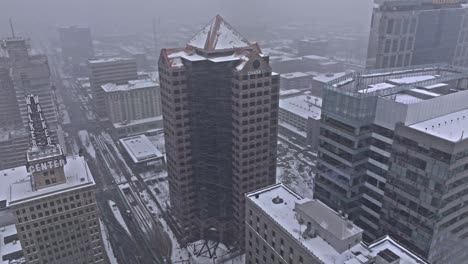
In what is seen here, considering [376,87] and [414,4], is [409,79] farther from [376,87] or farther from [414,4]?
[414,4]

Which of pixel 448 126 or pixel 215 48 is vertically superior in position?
pixel 215 48

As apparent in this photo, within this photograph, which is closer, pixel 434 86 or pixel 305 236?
pixel 305 236

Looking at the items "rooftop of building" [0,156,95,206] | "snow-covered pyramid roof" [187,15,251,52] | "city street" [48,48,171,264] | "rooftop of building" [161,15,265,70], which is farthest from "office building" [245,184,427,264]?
"city street" [48,48,171,264]

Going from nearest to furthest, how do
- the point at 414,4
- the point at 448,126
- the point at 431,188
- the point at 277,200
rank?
1. the point at 431,188
2. the point at 448,126
3. the point at 277,200
4. the point at 414,4

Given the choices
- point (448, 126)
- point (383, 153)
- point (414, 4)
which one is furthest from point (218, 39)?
point (414, 4)

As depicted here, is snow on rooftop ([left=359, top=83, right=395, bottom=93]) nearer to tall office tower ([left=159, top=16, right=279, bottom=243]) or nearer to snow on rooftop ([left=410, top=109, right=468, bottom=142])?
snow on rooftop ([left=410, top=109, right=468, bottom=142])

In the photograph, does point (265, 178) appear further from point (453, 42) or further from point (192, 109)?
point (453, 42)

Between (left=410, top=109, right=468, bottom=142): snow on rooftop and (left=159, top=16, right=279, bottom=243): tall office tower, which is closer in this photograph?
(left=410, top=109, right=468, bottom=142): snow on rooftop
